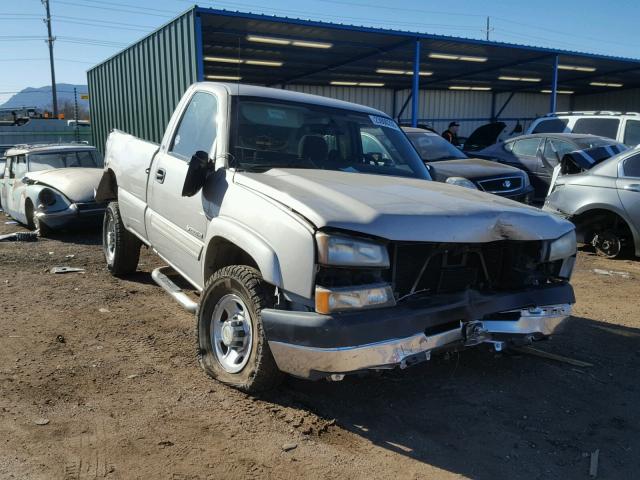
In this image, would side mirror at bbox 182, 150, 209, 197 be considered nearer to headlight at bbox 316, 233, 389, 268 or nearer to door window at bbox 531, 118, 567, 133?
headlight at bbox 316, 233, 389, 268

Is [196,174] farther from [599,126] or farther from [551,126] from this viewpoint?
[599,126]

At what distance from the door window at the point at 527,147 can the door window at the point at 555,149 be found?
21cm

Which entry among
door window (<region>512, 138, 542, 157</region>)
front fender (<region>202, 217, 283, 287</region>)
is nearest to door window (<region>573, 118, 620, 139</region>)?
door window (<region>512, 138, 542, 157</region>)

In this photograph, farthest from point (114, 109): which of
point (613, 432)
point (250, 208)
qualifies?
point (613, 432)

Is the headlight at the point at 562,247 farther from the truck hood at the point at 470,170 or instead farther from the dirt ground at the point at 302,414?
the truck hood at the point at 470,170

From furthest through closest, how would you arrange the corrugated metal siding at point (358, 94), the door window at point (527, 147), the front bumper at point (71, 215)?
the corrugated metal siding at point (358, 94)
the door window at point (527, 147)
the front bumper at point (71, 215)

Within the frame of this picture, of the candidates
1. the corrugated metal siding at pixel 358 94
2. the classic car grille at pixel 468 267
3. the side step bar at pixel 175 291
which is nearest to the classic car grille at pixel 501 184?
the classic car grille at pixel 468 267

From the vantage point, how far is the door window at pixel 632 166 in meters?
6.84

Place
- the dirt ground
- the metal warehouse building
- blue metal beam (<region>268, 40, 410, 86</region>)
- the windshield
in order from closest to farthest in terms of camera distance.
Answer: the dirt ground
the windshield
the metal warehouse building
blue metal beam (<region>268, 40, 410, 86</region>)

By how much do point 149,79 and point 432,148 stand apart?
6370 mm

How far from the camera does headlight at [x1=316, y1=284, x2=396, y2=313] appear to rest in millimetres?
2656

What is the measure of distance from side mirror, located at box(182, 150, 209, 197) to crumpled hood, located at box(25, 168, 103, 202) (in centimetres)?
550

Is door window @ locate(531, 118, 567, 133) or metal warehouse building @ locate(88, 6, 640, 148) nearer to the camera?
metal warehouse building @ locate(88, 6, 640, 148)

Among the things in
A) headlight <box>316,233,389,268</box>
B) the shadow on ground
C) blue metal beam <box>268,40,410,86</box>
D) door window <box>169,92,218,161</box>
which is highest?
blue metal beam <box>268,40,410,86</box>
